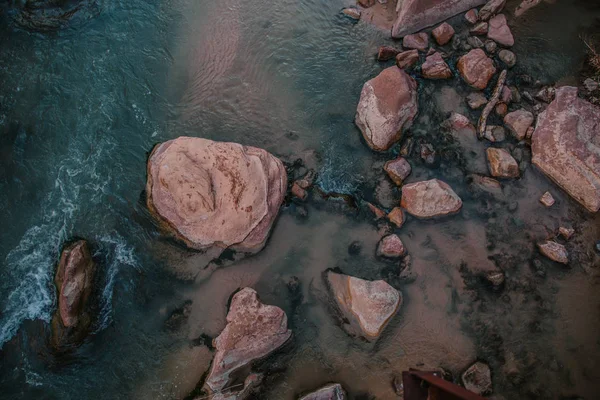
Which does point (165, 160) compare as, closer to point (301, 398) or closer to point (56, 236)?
point (56, 236)

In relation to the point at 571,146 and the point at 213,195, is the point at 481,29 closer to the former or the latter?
the point at 571,146

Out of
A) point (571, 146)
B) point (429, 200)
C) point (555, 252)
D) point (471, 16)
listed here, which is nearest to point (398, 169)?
point (429, 200)

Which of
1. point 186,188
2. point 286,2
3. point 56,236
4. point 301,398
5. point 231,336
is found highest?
point 286,2

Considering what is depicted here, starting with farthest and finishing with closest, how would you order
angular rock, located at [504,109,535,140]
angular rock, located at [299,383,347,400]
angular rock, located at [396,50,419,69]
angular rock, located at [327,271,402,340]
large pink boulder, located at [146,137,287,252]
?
1. angular rock, located at [396,50,419,69]
2. angular rock, located at [504,109,535,140]
3. large pink boulder, located at [146,137,287,252]
4. angular rock, located at [327,271,402,340]
5. angular rock, located at [299,383,347,400]

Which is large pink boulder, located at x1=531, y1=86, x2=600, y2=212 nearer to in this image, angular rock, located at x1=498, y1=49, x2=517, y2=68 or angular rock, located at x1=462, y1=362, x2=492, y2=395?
angular rock, located at x1=498, y1=49, x2=517, y2=68

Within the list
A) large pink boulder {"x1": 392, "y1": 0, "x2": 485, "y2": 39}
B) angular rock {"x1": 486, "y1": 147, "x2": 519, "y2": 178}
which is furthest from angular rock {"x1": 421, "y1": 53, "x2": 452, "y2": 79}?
angular rock {"x1": 486, "y1": 147, "x2": 519, "y2": 178}

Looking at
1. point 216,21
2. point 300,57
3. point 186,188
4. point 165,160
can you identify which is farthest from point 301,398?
point 216,21
